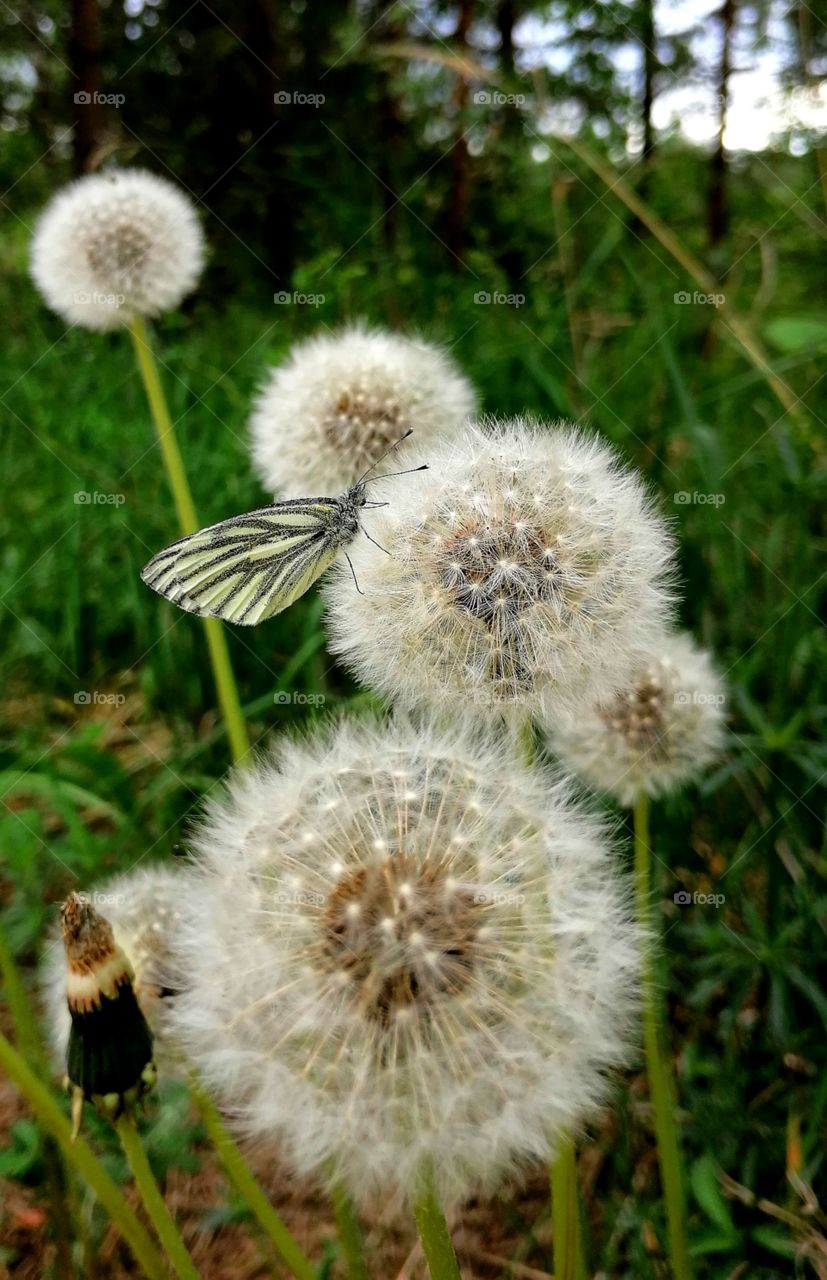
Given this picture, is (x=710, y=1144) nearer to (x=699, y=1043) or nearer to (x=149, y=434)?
(x=699, y=1043)

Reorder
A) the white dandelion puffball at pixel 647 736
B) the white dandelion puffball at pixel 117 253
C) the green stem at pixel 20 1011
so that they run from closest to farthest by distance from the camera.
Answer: the green stem at pixel 20 1011 < the white dandelion puffball at pixel 647 736 < the white dandelion puffball at pixel 117 253

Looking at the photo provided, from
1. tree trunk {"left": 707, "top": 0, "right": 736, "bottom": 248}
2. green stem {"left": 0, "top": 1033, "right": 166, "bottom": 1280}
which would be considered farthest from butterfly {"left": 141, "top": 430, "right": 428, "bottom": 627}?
tree trunk {"left": 707, "top": 0, "right": 736, "bottom": 248}

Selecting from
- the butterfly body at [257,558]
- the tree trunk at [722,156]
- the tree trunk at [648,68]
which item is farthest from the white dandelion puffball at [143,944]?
the tree trunk at [648,68]

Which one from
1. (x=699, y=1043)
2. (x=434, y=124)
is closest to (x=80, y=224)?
(x=699, y=1043)

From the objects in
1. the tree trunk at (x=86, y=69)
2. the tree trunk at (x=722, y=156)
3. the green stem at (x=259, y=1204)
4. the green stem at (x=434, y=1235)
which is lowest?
the green stem at (x=259, y=1204)

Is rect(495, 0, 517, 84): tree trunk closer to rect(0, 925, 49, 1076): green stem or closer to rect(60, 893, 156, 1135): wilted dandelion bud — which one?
rect(0, 925, 49, 1076): green stem

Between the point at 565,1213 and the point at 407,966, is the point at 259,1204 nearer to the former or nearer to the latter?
the point at 565,1213

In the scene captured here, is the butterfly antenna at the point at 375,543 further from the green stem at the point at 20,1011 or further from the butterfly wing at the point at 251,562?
the green stem at the point at 20,1011
